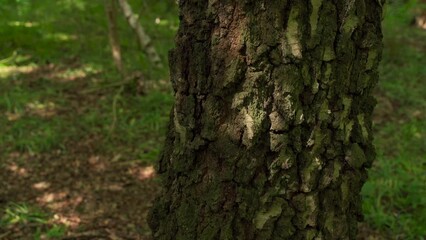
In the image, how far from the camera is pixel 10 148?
4309 mm

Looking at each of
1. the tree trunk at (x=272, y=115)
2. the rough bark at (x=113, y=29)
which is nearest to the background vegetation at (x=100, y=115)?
the rough bark at (x=113, y=29)

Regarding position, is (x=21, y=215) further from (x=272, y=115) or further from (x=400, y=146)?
(x=400, y=146)

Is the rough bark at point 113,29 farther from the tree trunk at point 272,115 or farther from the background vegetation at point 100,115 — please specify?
the tree trunk at point 272,115

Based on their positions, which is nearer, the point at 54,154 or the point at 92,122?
the point at 54,154

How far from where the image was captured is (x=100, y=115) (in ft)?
16.5

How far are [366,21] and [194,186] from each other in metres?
0.81

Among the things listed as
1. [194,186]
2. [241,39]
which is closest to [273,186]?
[194,186]

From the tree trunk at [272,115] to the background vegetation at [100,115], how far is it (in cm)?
119

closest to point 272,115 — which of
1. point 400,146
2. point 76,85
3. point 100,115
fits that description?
point 400,146

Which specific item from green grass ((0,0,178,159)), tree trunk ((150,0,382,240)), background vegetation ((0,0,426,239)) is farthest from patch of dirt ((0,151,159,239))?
tree trunk ((150,0,382,240))

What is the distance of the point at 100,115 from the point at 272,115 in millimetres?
3735

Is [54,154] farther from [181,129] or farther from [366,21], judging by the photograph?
[366,21]

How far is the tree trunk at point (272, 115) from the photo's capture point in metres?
1.49

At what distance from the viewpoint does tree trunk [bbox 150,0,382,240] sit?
149cm
